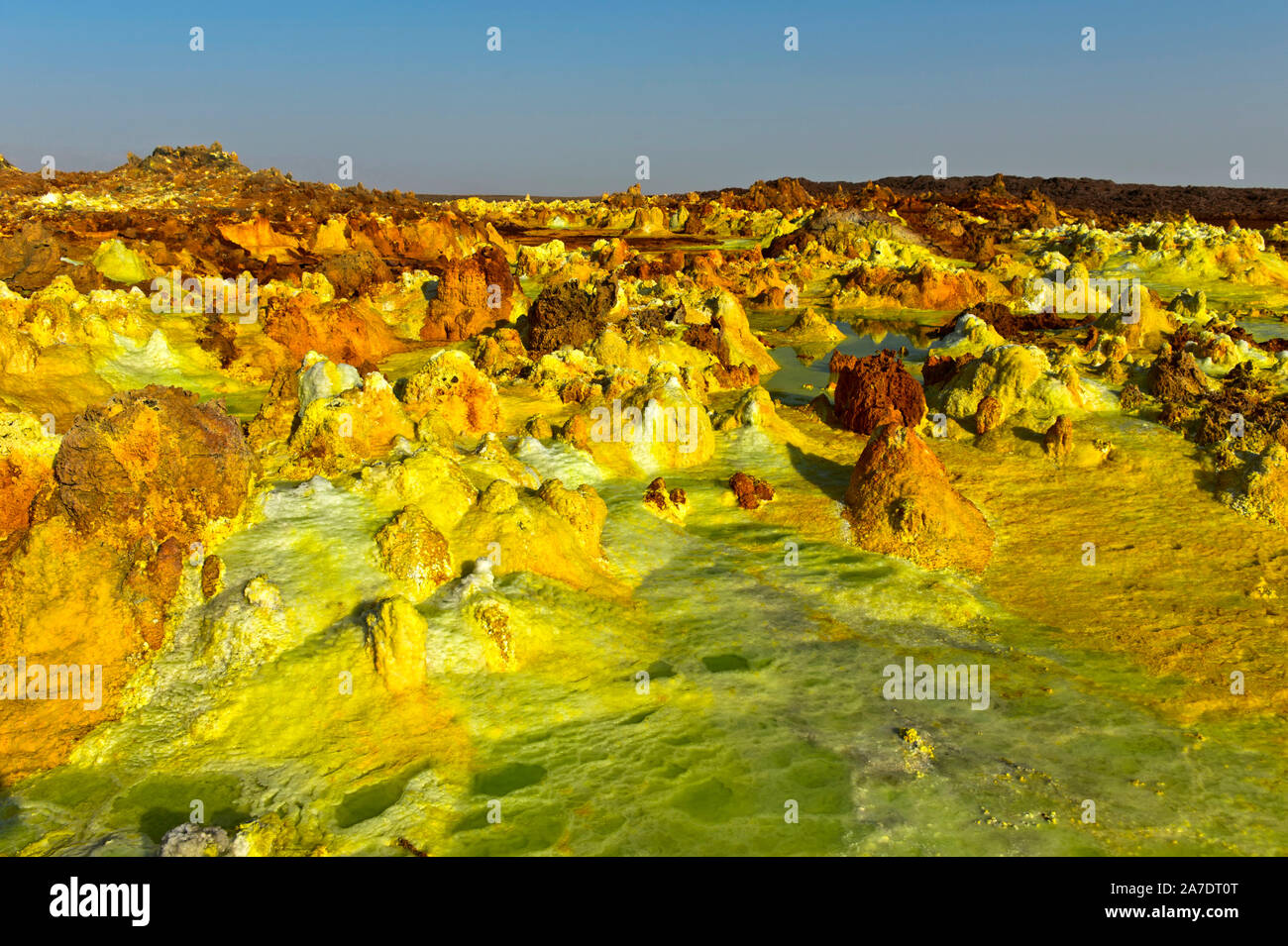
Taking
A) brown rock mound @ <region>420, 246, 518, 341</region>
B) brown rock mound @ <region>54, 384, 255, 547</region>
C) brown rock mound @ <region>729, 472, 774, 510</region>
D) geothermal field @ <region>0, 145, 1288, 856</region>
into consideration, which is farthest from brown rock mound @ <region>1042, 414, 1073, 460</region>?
brown rock mound @ <region>420, 246, 518, 341</region>

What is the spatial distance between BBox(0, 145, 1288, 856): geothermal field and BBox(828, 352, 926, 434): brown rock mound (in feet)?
0.33

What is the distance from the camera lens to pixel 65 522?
1108cm

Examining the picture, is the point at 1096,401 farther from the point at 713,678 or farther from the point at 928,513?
the point at 713,678

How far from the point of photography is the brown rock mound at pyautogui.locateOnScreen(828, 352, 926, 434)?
19.8 meters

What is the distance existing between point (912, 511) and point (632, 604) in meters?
5.17

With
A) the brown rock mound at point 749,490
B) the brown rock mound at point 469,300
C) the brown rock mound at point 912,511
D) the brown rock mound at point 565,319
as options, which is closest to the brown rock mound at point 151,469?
the brown rock mound at point 749,490

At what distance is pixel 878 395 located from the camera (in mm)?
19891

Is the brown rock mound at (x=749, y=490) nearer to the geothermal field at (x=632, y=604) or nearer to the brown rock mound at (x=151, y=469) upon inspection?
the geothermal field at (x=632, y=604)

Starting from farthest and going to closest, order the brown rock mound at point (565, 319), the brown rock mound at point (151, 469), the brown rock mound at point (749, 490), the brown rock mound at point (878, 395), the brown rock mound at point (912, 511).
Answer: the brown rock mound at point (565, 319)
the brown rock mound at point (878, 395)
the brown rock mound at point (749, 490)
the brown rock mound at point (912, 511)
the brown rock mound at point (151, 469)

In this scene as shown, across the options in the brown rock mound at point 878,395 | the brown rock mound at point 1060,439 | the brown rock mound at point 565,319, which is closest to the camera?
the brown rock mound at point 1060,439

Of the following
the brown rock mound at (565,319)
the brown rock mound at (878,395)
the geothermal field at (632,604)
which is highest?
the brown rock mound at (565,319)

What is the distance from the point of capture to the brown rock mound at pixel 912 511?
1410 centimetres

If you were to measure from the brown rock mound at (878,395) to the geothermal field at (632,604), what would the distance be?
0.33ft
